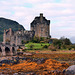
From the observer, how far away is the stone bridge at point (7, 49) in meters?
74.9

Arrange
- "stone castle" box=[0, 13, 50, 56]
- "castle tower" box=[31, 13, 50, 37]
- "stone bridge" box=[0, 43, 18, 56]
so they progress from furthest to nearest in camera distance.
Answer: "castle tower" box=[31, 13, 50, 37] → "stone castle" box=[0, 13, 50, 56] → "stone bridge" box=[0, 43, 18, 56]

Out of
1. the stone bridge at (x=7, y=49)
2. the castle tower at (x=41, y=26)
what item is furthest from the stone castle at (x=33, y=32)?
the stone bridge at (x=7, y=49)

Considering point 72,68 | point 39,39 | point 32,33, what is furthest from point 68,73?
point 32,33

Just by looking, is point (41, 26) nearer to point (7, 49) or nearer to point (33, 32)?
point (33, 32)

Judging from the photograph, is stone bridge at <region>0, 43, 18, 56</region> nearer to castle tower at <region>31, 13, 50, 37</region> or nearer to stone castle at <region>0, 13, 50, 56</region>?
stone castle at <region>0, 13, 50, 56</region>

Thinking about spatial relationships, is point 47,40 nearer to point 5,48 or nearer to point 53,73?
point 5,48

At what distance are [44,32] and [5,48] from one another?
42.7m

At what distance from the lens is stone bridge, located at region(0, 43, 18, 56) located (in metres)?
74.9

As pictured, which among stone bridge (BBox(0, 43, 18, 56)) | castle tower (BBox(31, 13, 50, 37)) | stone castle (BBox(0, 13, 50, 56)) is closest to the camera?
stone bridge (BBox(0, 43, 18, 56))

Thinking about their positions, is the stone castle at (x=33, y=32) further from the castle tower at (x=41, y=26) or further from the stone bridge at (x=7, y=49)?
the stone bridge at (x=7, y=49)

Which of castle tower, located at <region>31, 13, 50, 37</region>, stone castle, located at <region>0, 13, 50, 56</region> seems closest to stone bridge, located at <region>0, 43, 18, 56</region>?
stone castle, located at <region>0, 13, 50, 56</region>

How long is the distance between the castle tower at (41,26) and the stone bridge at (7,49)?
34.8m

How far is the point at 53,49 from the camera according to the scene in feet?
259

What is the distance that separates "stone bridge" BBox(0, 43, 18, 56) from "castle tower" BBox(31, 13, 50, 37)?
34.8 m
